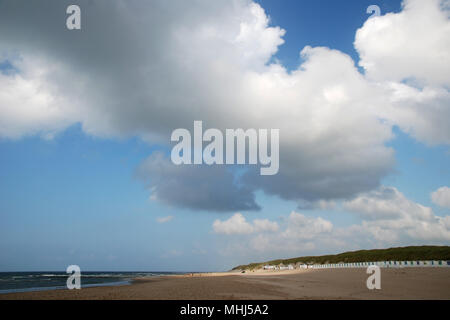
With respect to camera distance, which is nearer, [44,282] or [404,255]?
[44,282]

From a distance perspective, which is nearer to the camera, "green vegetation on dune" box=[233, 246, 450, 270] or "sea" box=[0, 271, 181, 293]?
"sea" box=[0, 271, 181, 293]

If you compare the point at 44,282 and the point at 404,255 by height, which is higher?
the point at 44,282

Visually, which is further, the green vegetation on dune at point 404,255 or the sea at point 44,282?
the green vegetation on dune at point 404,255
